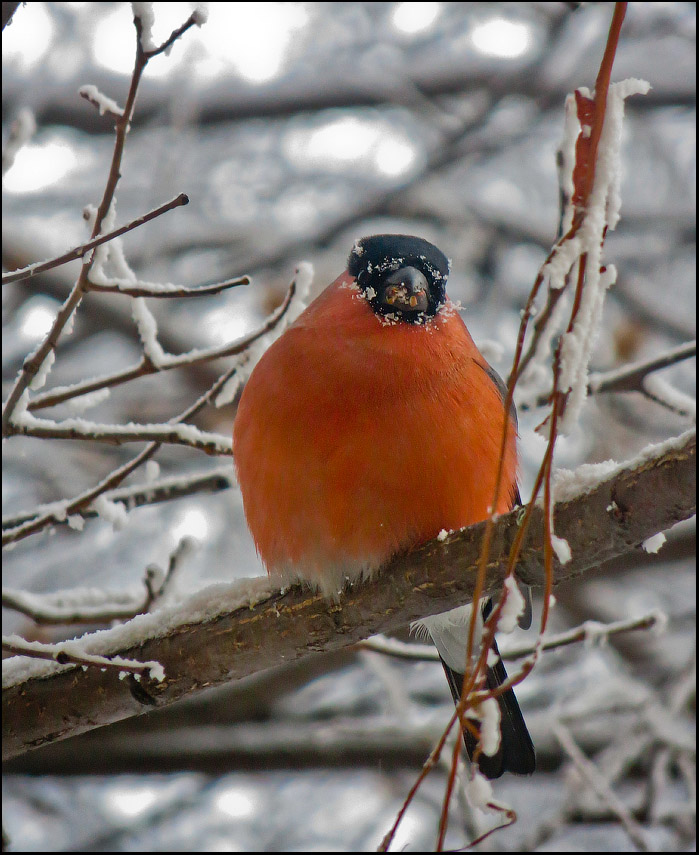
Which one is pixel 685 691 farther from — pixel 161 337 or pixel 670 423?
pixel 161 337

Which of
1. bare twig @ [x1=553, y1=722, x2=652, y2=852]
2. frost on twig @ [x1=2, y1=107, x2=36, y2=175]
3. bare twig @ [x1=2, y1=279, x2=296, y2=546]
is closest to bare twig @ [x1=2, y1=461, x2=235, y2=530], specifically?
bare twig @ [x1=2, y1=279, x2=296, y2=546]

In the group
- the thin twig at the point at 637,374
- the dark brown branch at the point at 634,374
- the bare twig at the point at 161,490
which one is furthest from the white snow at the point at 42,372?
the dark brown branch at the point at 634,374

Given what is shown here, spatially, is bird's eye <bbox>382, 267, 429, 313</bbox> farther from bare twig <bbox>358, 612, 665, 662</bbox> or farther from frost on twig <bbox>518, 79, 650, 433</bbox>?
frost on twig <bbox>518, 79, 650, 433</bbox>

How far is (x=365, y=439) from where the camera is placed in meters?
2.38

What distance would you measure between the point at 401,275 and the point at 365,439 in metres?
0.65

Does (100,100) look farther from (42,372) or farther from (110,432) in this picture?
(110,432)

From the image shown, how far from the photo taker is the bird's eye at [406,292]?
2.74 meters

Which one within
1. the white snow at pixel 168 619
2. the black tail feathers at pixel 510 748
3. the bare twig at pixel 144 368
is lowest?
the black tail feathers at pixel 510 748

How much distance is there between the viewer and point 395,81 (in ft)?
22.8

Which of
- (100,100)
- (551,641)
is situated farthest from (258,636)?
(100,100)

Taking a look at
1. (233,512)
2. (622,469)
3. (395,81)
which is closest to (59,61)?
(395,81)

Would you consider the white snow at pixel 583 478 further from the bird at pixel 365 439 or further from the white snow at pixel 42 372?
the white snow at pixel 42 372

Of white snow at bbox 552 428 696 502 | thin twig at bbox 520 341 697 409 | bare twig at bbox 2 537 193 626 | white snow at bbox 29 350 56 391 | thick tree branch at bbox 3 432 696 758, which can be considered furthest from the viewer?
thin twig at bbox 520 341 697 409

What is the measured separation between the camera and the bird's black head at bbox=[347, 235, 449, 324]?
2.75 meters
